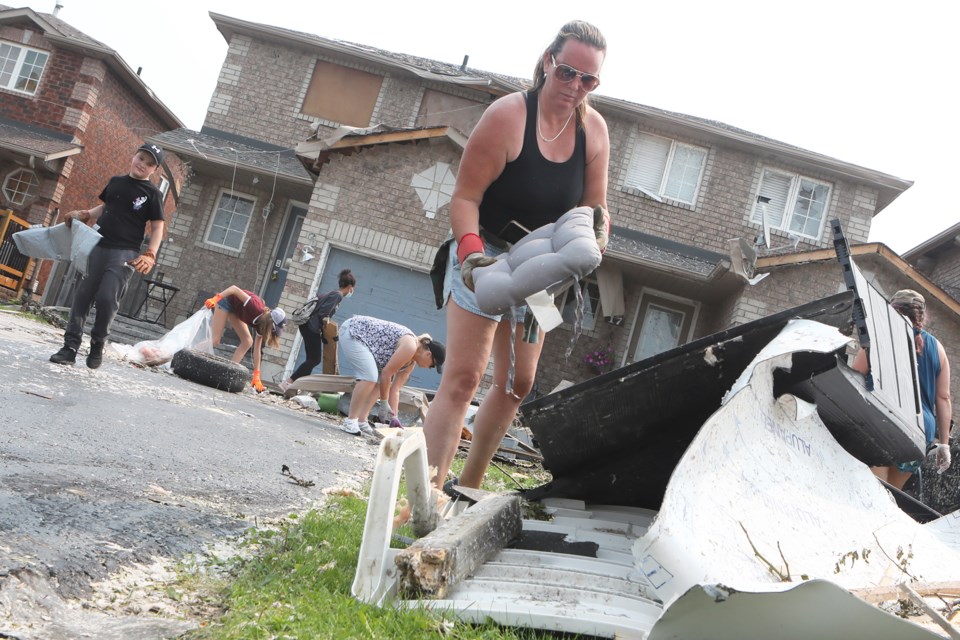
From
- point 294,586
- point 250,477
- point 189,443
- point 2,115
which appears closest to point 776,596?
point 294,586

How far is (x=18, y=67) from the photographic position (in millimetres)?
22125

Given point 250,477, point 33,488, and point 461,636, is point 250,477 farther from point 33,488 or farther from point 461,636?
point 461,636

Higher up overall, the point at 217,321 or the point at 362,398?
the point at 217,321

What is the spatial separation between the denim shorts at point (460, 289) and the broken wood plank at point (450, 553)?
0.74 metres

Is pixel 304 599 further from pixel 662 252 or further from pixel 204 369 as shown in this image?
pixel 662 252

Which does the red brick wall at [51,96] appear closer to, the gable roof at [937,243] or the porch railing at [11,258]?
the porch railing at [11,258]

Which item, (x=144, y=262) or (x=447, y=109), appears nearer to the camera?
(x=144, y=262)

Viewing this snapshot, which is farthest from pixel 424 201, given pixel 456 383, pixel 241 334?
pixel 456 383

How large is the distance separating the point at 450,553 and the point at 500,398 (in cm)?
135

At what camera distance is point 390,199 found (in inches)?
642

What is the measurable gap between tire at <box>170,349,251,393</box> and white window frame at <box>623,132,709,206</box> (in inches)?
427

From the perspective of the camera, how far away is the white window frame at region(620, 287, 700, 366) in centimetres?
1712

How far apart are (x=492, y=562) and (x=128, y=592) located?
1.03 m

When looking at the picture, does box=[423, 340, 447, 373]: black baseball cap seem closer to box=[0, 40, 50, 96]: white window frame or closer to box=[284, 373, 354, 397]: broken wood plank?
box=[284, 373, 354, 397]: broken wood plank
